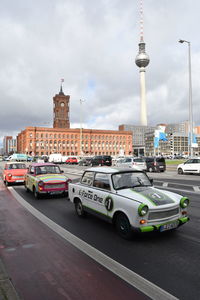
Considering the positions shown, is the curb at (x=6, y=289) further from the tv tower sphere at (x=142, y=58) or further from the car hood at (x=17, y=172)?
the tv tower sphere at (x=142, y=58)

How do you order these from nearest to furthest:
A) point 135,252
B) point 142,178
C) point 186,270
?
1. point 186,270
2. point 135,252
3. point 142,178

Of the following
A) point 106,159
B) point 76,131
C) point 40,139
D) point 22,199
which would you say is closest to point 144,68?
point 76,131

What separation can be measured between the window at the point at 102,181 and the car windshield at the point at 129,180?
213mm

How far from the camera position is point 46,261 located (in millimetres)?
3980

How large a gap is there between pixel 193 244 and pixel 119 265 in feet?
6.03

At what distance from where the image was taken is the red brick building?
4350 inches

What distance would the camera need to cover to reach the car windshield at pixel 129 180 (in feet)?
18.1

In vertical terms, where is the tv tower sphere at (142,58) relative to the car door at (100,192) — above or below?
above

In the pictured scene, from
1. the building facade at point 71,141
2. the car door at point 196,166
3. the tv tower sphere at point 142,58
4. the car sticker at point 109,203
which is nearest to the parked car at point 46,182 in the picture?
the car sticker at point 109,203

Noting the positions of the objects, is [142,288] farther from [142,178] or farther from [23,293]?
[142,178]

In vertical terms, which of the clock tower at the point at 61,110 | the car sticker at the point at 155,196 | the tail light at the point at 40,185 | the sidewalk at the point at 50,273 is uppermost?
the clock tower at the point at 61,110

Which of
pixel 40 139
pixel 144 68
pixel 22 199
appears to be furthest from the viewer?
pixel 144 68

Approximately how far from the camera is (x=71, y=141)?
11806 centimetres

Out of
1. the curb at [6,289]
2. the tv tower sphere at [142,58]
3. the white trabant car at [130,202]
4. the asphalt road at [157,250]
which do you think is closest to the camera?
the curb at [6,289]
